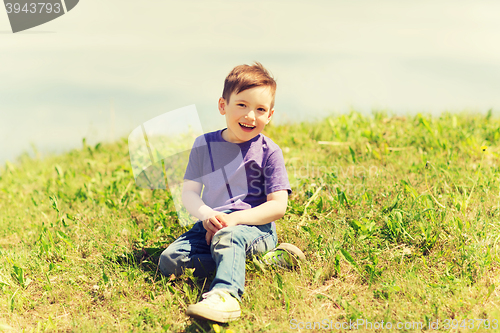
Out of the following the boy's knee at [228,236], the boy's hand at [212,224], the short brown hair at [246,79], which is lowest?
the boy's knee at [228,236]

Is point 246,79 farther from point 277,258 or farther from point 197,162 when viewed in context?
point 277,258

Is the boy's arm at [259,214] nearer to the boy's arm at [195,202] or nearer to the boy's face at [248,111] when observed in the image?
the boy's arm at [195,202]

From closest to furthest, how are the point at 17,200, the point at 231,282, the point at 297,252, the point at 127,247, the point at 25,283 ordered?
the point at 231,282 < the point at 297,252 < the point at 25,283 < the point at 127,247 < the point at 17,200

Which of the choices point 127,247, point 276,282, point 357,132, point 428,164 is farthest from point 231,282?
point 357,132

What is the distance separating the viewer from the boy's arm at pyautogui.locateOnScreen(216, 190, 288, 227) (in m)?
2.69

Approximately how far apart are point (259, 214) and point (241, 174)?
0.36 m

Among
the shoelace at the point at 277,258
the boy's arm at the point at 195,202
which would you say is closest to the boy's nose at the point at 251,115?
the boy's arm at the point at 195,202

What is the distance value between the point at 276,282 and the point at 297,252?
0.33m

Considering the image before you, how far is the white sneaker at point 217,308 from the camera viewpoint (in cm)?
216

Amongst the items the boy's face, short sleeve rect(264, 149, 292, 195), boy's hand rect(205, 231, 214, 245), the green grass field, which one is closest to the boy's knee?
boy's hand rect(205, 231, 214, 245)

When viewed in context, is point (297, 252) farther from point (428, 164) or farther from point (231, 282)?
point (428, 164)

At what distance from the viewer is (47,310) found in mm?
2752

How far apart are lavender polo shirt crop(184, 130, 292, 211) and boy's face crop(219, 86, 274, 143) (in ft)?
0.49

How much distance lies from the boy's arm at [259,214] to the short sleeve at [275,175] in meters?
0.07
